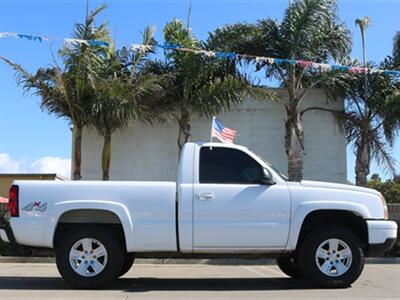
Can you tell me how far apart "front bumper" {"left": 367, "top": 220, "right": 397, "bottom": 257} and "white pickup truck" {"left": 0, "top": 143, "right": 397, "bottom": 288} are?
0.01m

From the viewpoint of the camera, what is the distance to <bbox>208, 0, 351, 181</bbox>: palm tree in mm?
18859

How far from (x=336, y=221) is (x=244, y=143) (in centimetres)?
1185

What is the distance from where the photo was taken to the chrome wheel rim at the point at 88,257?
852cm

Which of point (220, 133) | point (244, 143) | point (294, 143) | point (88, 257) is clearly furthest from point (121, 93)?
point (88, 257)

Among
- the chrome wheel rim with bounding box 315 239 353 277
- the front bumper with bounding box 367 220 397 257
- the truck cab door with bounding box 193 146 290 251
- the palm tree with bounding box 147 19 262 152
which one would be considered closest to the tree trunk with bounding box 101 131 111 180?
the palm tree with bounding box 147 19 262 152

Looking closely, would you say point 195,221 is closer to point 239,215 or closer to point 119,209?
point 239,215

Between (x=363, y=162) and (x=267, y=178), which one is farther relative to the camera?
(x=363, y=162)

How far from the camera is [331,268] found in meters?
8.67

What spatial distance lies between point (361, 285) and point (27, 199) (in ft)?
17.7

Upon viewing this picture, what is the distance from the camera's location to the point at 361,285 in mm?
9422

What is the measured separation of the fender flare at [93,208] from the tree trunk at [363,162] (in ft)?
43.2

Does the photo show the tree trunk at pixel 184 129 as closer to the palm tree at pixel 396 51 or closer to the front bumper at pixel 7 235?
the palm tree at pixel 396 51

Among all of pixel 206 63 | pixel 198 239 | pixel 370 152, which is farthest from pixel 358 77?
pixel 198 239

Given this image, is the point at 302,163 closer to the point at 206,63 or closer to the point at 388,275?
the point at 206,63
